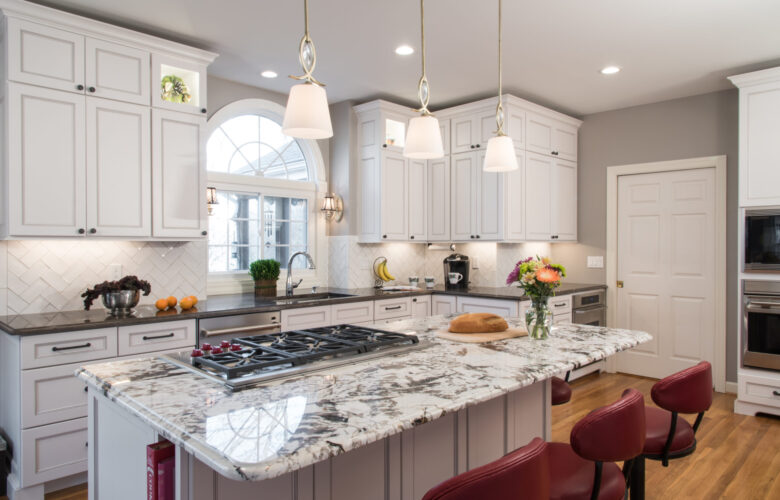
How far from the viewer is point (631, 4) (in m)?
3.00

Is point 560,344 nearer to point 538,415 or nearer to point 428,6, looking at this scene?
point 538,415

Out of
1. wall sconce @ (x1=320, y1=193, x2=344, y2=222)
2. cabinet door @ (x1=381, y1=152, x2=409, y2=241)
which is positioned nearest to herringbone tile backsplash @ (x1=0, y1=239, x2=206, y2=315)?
wall sconce @ (x1=320, y1=193, x2=344, y2=222)

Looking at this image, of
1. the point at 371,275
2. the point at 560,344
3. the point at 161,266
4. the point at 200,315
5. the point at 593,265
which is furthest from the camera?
the point at 593,265

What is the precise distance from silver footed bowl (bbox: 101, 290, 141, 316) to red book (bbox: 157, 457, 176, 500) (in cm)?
205

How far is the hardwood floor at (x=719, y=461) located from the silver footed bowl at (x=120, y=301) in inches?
39.9

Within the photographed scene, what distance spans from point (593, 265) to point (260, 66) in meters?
3.91

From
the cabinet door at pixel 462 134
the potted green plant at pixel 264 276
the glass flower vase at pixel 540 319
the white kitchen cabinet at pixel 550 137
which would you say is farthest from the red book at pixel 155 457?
Result: the white kitchen cabinet at pixel 550 137

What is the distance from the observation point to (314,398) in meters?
1.42

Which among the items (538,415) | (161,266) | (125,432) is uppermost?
(161,266)

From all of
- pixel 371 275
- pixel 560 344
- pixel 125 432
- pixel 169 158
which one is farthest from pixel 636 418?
pixel 371 275

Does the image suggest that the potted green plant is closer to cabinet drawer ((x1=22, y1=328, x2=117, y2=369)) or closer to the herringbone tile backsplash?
the herringbone tile backsplash

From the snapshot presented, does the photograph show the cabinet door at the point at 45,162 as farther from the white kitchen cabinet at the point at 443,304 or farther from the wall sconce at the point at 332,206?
the white kitchen cabinet at the point at 443,304

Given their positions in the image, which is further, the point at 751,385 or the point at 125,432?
the point at 751,385

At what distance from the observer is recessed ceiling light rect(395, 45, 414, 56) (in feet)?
11.9
